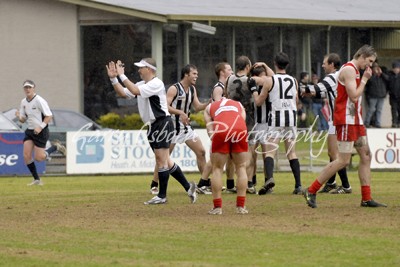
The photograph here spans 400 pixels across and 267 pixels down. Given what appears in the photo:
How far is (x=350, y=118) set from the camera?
16.2 meters

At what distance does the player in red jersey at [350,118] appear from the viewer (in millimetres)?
15992

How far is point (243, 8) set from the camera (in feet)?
130

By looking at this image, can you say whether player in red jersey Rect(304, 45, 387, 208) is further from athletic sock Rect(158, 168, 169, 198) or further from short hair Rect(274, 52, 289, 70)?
short hair Rect(274, 52, 289, 70)

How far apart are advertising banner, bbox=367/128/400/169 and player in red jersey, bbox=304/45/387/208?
12209mm

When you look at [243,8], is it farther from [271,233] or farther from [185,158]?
[271,233]

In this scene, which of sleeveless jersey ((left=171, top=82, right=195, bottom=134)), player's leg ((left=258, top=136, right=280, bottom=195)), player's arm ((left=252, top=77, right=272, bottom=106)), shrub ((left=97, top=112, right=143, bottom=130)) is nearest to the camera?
player's arm ((left=252, top=77, right=272, bottom=106))

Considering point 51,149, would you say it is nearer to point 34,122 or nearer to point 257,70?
point 34,122

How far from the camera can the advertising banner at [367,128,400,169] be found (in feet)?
93.5

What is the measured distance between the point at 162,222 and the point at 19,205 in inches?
149

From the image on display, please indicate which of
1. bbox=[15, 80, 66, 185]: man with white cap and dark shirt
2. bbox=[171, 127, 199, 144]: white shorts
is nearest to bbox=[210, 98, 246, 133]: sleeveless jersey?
bbox=[171, 127, 199, 144]: white shorts

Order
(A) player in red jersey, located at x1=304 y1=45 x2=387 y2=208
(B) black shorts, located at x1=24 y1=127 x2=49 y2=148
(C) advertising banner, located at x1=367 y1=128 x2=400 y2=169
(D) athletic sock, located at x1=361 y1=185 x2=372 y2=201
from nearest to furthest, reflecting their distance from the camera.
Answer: (A) player in red jersey, located at x1=304 y1=45 x2=387 y2=208, (D) athletic sock, located at x1=361 y1=185 x2=372 y2=201, (B) black shorts, located at x1=24 y1=127 x2=49 y2=148, (C) advertising banner, located at x1=367 y1=128 x2=400 y2=169

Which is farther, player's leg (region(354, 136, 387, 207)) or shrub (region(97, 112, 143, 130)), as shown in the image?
shrub (region(97, 112, 143, 130))

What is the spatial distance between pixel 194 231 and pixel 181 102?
6206 mm

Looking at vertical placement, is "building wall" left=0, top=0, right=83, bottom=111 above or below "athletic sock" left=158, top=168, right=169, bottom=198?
above
